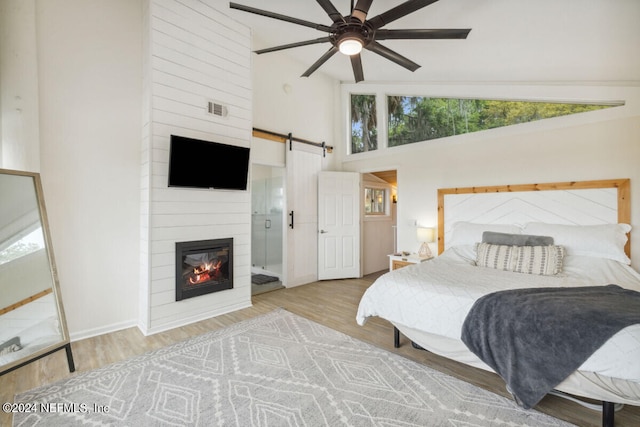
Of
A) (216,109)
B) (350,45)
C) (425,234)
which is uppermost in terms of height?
(350,45)

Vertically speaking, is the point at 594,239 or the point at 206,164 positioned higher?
the point at 206,164

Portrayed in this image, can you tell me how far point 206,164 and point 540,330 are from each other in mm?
3318

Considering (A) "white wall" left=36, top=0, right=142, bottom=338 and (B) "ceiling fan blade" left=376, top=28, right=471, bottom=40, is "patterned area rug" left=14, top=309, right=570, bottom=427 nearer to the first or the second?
(A) "white wall" left=36, top=0, right=142, bottom=338

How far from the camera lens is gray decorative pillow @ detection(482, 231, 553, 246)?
3.03 m

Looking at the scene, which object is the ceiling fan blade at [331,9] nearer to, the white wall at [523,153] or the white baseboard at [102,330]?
the white wall at [523,153]

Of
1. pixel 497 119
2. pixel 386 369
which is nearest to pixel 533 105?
pixel 497 119

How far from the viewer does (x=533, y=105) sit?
358cm

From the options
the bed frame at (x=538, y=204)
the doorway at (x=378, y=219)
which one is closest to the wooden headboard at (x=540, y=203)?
the bed frame at (x=538, y=204)

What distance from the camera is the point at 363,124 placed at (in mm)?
5520

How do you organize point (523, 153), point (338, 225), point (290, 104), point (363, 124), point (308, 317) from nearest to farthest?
point (308, 317) < point (523, 153) < point (290, 104) < point (338, 225) < point (363, 124)

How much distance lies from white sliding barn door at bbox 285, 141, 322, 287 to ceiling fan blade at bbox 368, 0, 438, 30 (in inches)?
110

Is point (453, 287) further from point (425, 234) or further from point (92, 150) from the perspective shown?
point (92, 150)

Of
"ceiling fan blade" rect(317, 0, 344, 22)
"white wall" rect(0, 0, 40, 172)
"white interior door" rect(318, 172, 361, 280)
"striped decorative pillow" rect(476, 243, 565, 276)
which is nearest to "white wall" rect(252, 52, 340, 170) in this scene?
"white interior door" rect(318, 172, 361, 280)

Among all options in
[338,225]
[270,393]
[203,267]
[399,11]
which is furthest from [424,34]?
[338,225]
